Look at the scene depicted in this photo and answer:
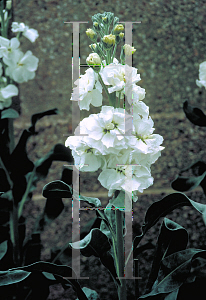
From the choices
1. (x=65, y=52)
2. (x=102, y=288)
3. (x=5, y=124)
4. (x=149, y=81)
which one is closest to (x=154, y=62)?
(x=149, y=81)

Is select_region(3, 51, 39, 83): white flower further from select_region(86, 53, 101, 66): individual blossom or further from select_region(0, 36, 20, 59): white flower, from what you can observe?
select_region(86, 53, 101, 66): individual blossom

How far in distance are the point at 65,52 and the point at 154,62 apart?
325mm

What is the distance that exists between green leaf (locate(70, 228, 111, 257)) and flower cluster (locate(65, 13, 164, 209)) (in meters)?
0.10

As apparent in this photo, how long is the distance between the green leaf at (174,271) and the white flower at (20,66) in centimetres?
64

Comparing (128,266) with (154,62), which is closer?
(128,266)

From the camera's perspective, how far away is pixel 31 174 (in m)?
0.92

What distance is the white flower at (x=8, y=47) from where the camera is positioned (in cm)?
80

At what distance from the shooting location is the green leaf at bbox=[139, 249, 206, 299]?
0.56 m

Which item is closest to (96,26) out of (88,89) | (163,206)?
(88,89)

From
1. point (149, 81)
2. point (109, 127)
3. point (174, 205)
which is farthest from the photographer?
point (149, 81)

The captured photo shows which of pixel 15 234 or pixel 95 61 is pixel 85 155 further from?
pixel 15 234

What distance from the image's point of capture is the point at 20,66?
0.87 m

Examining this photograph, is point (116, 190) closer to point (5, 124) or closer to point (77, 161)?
point (77, 161)

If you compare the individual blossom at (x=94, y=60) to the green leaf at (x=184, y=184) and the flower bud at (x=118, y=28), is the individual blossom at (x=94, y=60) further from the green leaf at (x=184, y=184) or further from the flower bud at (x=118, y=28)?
the green leaf at (x=184, y=184)
